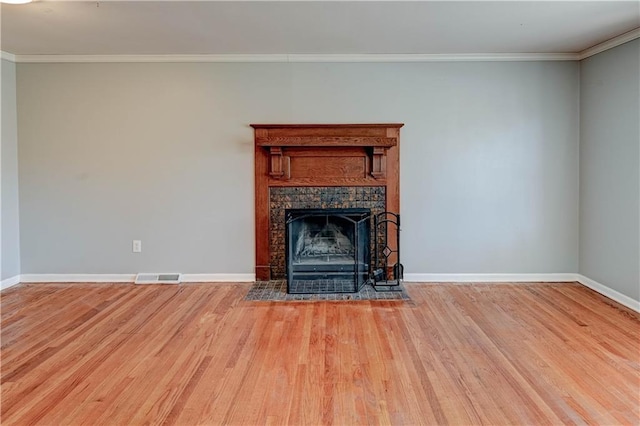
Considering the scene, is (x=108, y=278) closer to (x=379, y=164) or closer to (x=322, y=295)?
(x=322, y=295)

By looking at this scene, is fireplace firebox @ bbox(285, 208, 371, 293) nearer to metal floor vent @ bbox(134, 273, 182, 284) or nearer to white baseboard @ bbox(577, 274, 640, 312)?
metal floor vent @ bbox(134, 273, 182, 284)

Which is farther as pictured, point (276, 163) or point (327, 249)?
point (327, 249)

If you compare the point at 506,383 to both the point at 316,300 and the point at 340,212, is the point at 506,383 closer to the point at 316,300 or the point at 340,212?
the point at 316,300

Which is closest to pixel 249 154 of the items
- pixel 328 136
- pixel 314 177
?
pixel 314 177

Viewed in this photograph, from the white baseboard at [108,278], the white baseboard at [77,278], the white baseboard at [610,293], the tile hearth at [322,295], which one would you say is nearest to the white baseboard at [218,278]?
the white baseboard at [108,278]

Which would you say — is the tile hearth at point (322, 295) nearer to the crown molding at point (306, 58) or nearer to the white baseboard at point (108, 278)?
the white baseboard at point (108, 278)

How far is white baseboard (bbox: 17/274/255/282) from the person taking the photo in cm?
410

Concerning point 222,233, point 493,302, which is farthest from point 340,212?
point 493,302

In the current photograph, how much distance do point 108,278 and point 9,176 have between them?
1.39 m

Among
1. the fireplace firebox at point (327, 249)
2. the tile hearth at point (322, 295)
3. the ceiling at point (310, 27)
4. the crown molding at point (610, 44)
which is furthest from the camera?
the fireplace firebox at point (327, 249)

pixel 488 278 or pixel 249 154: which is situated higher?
pixel 249 154

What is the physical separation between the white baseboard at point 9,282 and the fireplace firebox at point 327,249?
9.23 ft

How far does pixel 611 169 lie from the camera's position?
3.56 metres

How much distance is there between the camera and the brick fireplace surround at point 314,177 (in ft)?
13.0
